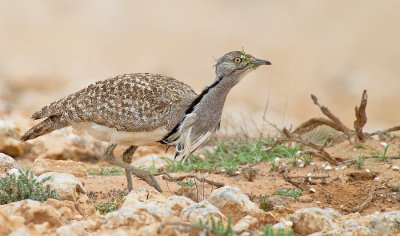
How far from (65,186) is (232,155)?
3.52 meters

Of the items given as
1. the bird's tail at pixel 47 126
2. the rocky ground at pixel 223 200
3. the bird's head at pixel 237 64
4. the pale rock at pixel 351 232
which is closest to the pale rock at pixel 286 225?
the rocky ground at pixel 223 200

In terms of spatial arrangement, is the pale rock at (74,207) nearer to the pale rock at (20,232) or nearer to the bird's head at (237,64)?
the pale rock at (20,232)

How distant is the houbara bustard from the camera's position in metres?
6.45

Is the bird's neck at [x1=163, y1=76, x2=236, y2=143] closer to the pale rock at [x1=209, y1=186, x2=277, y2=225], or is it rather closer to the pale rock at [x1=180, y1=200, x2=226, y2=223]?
the pale rock at [x1=209, y1=186, x2=277, y2=225]

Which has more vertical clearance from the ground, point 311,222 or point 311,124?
point 311,124

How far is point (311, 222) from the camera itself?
190 inches

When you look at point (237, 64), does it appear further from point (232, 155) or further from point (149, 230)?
point (149, 230)

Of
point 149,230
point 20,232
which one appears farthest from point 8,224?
point 149,230

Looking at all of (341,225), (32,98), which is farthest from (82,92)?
(32,98)

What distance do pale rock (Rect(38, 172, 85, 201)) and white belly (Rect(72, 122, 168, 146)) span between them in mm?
773

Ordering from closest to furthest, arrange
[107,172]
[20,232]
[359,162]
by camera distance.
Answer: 1. [20,232]
2. [359,162]
3. [107,172]

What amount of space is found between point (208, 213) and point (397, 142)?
4595 millimetres

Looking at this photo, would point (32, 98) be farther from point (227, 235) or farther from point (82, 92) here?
point (227, 235)

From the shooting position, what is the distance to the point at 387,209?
623 centimetres
